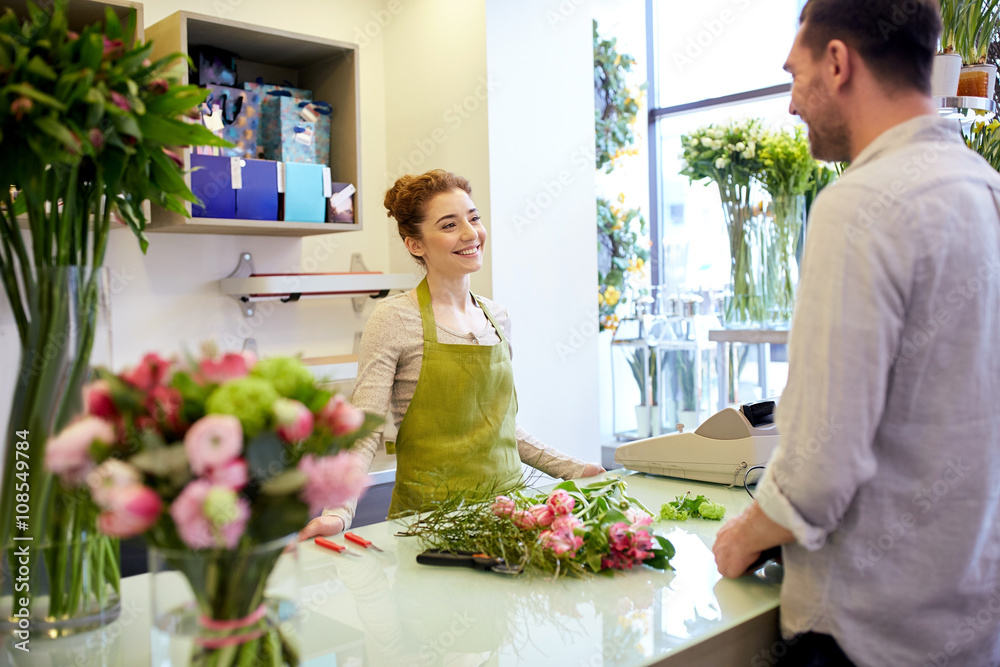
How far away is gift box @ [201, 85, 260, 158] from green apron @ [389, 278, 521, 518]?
1.18 metres

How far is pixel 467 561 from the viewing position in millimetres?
1360

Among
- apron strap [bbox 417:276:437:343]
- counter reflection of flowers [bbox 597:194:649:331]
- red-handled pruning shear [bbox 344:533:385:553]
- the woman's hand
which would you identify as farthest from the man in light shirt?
counter reflection of flowers [bbox 597:194:649:331]

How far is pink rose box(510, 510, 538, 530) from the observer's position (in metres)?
1.37

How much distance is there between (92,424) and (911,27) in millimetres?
Answer: 1050

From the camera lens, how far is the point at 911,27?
3.47 feet

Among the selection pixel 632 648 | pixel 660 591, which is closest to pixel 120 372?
pixel 632 648

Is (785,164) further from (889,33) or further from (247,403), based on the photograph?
(247,403)

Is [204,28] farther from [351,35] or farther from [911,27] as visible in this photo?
[911,27]

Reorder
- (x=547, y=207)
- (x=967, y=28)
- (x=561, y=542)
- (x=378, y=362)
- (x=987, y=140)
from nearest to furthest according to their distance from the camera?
(x=561, y=542), (x=378, y=362), (x=967, y=28), (x=987, y=140), (x=547, y=207)

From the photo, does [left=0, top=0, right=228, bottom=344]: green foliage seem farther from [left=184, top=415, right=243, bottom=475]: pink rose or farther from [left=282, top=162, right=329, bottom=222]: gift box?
[left=282, top=162, right=329, bottom=222]: gift box

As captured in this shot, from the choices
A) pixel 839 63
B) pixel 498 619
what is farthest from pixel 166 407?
pixel 839 63

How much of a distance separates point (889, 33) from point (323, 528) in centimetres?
125

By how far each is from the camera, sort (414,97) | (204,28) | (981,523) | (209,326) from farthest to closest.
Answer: (414,97) → (209,326) → (204,28) → (981,523)

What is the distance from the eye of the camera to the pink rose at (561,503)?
137 centimetres
